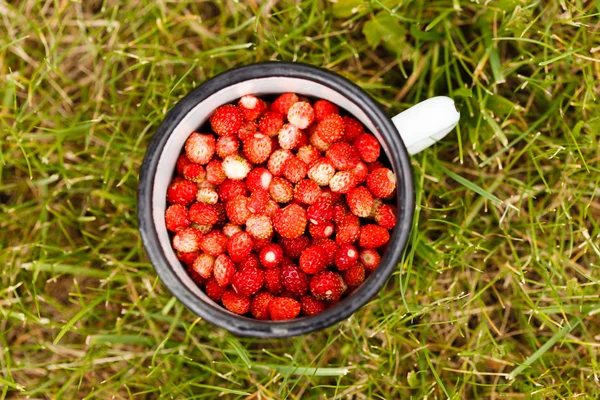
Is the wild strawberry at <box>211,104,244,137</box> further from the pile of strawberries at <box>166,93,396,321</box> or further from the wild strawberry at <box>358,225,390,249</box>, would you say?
the wild strawberry at <box>358,225,390,249</box>

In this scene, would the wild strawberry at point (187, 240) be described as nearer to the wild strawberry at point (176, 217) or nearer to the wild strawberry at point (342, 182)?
the wild strawberry at point (176, 217)

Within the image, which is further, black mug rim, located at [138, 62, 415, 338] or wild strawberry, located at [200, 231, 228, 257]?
wild strawberry, located at [200, 231, 228, 257]

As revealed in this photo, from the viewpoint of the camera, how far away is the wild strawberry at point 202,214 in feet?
3.70

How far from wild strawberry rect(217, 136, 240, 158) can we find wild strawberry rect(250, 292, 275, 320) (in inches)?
10.1

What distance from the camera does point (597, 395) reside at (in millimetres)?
1385

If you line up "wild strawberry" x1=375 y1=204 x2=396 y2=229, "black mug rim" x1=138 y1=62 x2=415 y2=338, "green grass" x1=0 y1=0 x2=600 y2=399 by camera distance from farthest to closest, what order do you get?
"green grass" x1=0 y1=0 x2=600 y2=399 → "wild strawberry" x1=375 y1=204 x2=396 y2=229 → "black mug rim" x1=138 y1=62 x2=415 y2=338

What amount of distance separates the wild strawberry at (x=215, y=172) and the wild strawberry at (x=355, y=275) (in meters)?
0.28

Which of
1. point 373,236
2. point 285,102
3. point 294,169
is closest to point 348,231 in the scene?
point 373,236

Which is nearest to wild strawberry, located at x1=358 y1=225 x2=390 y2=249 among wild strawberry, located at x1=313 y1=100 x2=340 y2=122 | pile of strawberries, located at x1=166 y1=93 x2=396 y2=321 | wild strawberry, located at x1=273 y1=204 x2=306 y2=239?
pile of strawberries, located at x1=166 y1=93 x2=396 y2=321

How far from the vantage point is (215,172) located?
1145 millimetres

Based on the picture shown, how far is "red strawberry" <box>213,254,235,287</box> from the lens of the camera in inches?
43.7

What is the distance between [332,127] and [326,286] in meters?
0.27

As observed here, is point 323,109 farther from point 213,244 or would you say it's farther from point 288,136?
point 213,244

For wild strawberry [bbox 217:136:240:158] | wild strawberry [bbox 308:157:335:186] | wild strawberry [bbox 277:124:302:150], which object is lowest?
wild strawberry [bbox 308:157:335:186]
